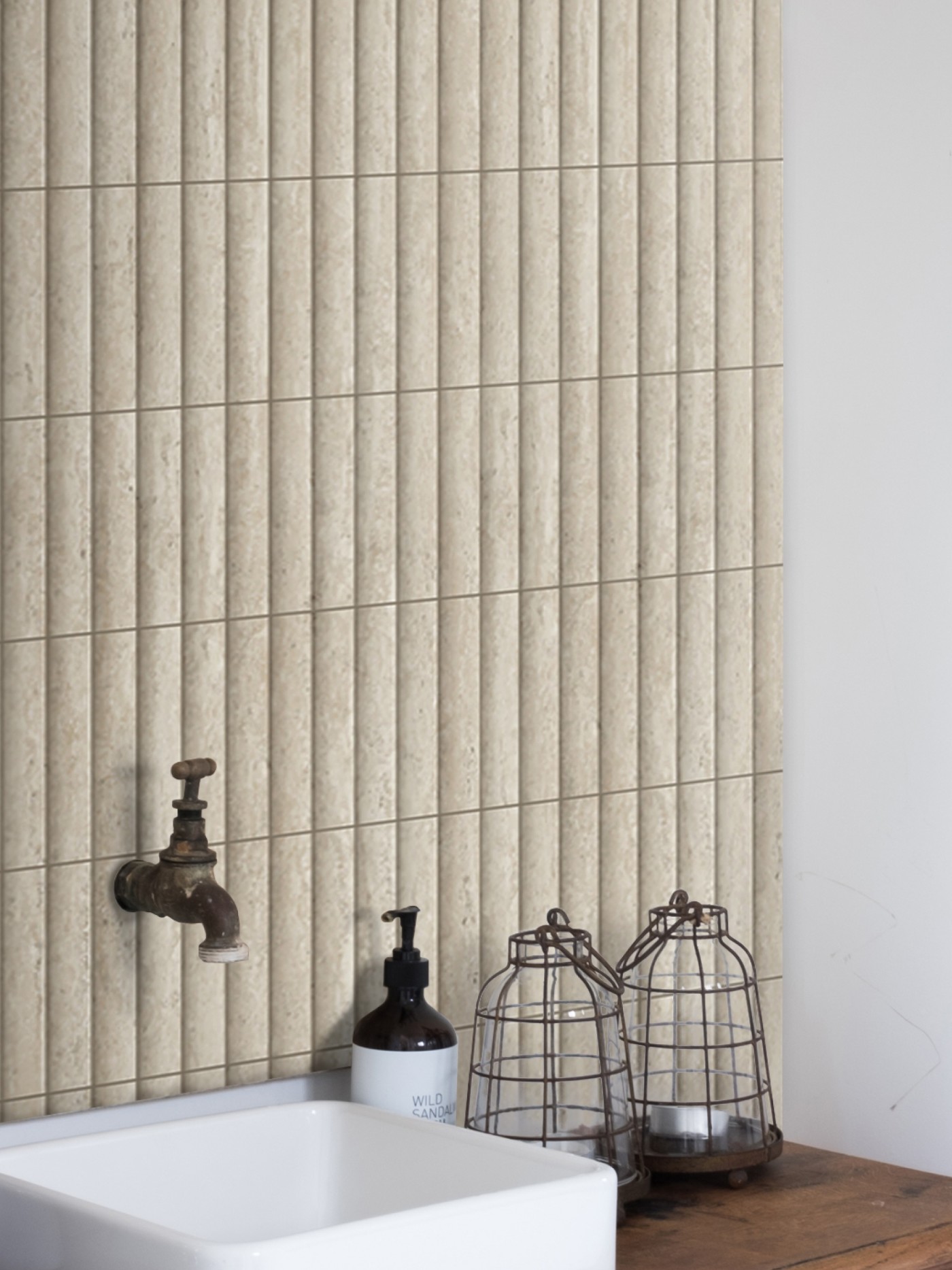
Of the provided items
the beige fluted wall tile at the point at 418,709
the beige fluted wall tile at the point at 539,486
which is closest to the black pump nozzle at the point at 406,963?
the beige fluted wall tile at the point at 418,709

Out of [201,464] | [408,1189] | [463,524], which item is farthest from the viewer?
[463,524]

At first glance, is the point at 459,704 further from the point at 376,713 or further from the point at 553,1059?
the point at 553,1059

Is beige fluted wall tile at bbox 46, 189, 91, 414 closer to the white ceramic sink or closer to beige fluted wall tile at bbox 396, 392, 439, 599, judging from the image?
beige fluted wall tile at bbox 396, 392, 439, 599

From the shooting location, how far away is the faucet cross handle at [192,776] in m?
1.40

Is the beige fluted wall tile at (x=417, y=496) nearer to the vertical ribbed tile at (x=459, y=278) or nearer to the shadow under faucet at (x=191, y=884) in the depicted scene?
the vertical ribbed tile at (x=459, y=278)

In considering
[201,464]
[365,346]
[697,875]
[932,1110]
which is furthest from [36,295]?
[932,1110]

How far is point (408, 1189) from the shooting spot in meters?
1.39

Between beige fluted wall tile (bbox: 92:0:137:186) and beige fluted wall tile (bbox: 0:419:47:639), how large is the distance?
Answer: 0.67 feet

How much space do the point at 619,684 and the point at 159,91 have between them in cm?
64

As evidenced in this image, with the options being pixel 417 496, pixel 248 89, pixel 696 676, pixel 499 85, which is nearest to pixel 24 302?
pixel 248 89

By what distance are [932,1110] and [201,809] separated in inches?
30.1

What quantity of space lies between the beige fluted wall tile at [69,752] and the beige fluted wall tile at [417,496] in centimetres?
29

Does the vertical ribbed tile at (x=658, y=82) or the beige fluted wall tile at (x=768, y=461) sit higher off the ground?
the vertical ribbed tile at (x=658, y=82)

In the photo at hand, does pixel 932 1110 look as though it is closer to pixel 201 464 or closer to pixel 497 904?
pixel 497 904
